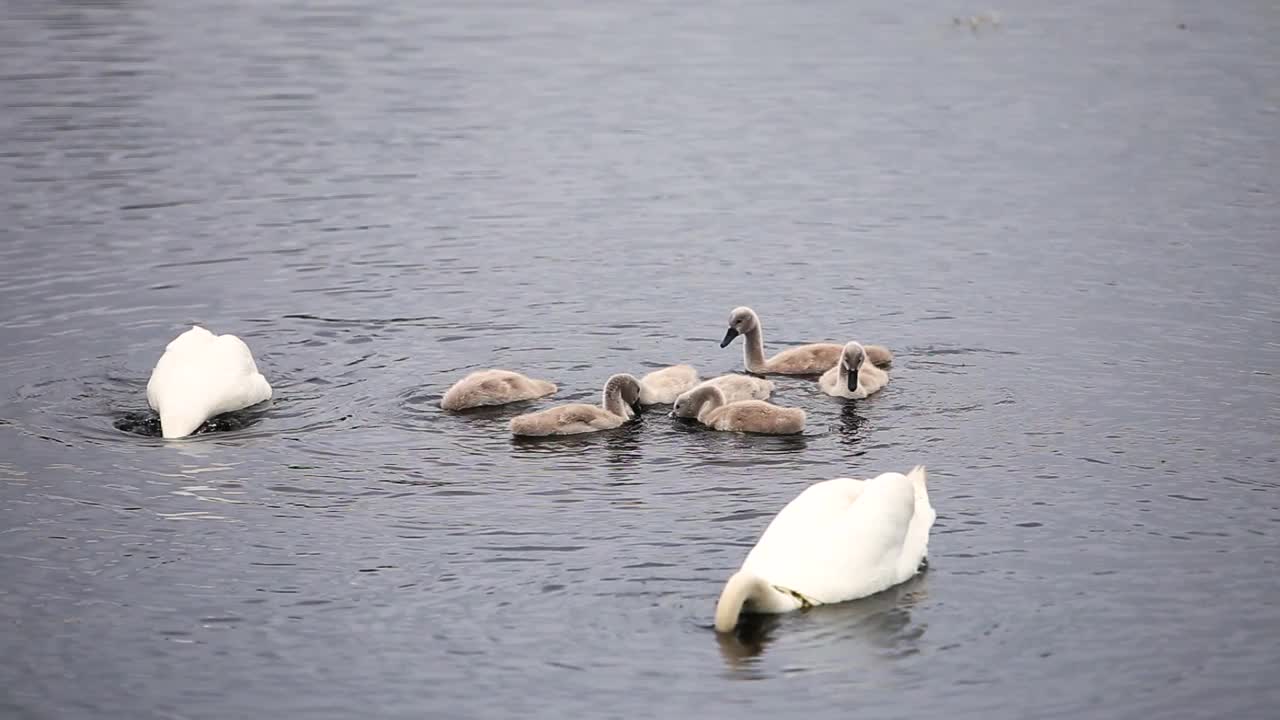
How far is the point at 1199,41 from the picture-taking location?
34.3 m

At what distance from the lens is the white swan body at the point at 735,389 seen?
15.2m

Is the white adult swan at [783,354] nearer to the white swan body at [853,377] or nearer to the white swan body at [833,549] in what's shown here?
the white swan body at [853,377]

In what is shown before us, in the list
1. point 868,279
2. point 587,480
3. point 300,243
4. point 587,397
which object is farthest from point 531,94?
point 587,480

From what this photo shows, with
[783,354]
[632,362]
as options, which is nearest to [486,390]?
[632,362]

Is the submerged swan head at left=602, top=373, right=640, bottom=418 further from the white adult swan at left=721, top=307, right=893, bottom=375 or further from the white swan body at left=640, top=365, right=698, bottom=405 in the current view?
the white adult swan at left=721, top=307, right=893, bottom=375

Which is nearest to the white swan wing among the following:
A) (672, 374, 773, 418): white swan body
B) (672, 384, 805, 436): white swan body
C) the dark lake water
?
the dark lake water

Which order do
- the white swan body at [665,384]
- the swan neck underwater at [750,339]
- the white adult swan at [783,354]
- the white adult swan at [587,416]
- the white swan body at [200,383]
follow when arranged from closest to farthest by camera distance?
the white adult swan at [587,416] < the white swan body at [200,383] < the white swan body at [665,384] < the white adult swan at [783,354] < the swan neck underwater at [750,339]

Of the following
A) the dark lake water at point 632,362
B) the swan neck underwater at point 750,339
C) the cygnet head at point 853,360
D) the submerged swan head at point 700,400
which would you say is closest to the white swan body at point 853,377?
the cygnet head at point 853,360

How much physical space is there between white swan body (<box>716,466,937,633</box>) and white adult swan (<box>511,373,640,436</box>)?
3.32 meters

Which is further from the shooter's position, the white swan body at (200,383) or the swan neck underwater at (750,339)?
the swan neck underwater at (750,339)

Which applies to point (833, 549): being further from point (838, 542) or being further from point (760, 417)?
point (760, 417)

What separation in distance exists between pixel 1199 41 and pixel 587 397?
22.1m

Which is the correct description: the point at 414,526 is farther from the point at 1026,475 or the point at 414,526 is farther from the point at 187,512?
the point at 1026,475

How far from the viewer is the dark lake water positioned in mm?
10805
